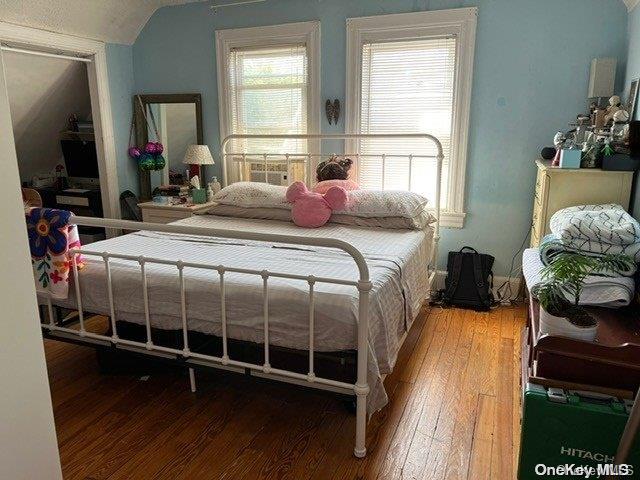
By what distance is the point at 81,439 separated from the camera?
202cm

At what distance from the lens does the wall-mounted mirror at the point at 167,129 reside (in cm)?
423

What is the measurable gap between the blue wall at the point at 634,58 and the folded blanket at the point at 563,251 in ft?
2.03

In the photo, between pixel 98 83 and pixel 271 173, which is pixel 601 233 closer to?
pixel 271 173

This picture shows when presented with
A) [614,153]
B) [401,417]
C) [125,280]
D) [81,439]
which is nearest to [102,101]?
[125,280]

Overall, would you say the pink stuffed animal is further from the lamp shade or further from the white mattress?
the lamp shade

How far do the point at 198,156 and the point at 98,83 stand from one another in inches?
41.8

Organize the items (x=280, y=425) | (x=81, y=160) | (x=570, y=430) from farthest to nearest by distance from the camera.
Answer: (x=81, y=160), (x=280, y=425), (x=570, y=430)

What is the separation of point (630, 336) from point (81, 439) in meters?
2.14

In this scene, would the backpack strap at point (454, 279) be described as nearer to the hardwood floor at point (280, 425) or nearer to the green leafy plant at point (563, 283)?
the hardwood floor at point (280, 425)

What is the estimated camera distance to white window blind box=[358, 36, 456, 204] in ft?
11.3

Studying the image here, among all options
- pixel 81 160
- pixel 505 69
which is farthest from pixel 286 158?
pixel 81 160

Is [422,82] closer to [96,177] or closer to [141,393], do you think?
[141,393]

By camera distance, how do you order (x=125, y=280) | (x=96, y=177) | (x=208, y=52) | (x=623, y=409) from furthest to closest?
(x=96, y=177) → (x=208, y=52) → (x=125, y=280) → (x=623, y=409)

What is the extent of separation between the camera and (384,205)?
10.0 feet
